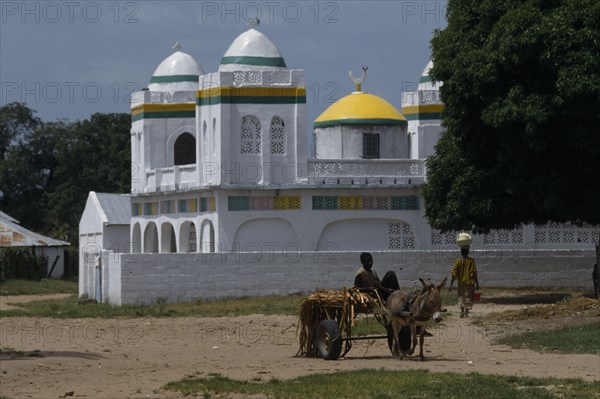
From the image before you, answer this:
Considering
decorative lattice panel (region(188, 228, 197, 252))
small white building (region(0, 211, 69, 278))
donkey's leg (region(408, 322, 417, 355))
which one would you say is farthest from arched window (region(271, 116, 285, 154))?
donkey's leg (region(408, 322, 417, 355))

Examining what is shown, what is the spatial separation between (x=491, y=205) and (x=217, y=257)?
7.20m

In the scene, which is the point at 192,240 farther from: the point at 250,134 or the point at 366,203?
the point at 366,203

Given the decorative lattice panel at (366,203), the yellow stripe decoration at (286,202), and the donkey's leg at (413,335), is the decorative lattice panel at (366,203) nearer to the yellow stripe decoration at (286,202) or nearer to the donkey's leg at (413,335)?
the yellow stripe decoration at (286,202)

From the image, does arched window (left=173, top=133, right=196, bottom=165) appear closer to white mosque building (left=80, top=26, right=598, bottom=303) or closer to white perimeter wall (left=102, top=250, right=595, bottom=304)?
white mosque building (left=80, top=26, right=598, bottom=303)

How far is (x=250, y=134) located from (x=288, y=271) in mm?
7372

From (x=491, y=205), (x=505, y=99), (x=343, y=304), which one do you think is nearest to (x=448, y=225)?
(x=491, y=205)

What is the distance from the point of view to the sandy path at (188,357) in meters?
18.6

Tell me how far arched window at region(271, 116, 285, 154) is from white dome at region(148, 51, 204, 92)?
25.1ft

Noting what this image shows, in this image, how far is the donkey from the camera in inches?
786

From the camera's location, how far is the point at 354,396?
1672cm

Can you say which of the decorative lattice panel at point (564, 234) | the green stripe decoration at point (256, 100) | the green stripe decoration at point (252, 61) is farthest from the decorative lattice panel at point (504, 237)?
the green stripe decoration at point (252, 61)

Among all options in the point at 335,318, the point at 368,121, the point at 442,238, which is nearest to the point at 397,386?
the point at 335,318

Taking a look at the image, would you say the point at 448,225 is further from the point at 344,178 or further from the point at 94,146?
the point at 94,146

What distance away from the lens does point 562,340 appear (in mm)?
23047
